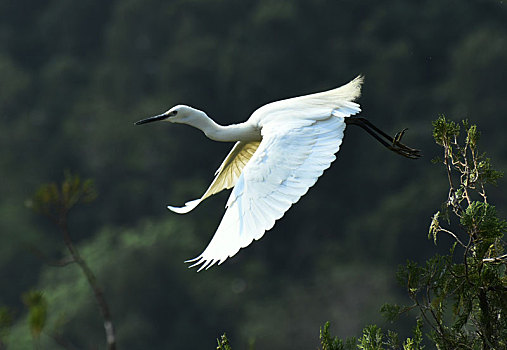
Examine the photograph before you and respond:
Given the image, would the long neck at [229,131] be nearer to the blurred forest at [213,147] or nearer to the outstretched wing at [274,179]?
the outstretched wing at [274,179]

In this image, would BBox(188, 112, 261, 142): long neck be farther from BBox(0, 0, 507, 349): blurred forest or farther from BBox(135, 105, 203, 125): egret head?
BBox(0, 0, 507, 349): blurred forest

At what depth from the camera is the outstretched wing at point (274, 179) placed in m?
2.46

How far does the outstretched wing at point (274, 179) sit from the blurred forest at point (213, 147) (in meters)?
14.5

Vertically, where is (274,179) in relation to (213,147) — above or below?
below

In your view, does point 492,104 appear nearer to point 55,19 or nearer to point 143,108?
point 143,108

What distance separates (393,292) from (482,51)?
6.07 metres

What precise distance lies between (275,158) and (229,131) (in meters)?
0.63

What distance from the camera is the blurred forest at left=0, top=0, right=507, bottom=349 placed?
18844 millimetres

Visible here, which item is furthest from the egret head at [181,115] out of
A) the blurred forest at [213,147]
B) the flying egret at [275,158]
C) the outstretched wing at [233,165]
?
the blurred forest at [213,147]

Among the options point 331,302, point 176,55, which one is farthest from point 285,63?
point 331,302

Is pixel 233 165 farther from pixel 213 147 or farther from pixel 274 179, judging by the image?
pixel 213 147

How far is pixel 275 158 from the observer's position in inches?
106

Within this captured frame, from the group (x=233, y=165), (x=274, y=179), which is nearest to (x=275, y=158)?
(x=274, y=179)

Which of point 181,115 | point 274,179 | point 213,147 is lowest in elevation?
point 274,179
